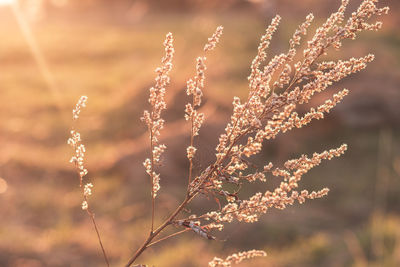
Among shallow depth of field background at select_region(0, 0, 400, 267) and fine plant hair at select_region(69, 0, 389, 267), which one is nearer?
fine plant hair at select_region(69, 0, 389, 267)

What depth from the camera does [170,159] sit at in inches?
469

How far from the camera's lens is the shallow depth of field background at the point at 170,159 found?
27.9 feet

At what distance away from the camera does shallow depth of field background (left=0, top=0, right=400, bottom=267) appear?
8.50 meters

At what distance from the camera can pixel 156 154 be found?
2.37m

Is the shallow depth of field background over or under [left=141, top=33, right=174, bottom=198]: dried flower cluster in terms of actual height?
over

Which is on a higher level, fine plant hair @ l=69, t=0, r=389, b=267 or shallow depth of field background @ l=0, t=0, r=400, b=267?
shallow depth of field background @ l=0, t=0, r=400, b=267

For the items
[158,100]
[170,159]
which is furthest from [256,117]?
[170,159]

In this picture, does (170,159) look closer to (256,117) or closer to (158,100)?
(158,100)

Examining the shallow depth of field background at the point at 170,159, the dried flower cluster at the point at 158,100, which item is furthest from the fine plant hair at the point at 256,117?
the shallow depth of field background at the point at 170,159

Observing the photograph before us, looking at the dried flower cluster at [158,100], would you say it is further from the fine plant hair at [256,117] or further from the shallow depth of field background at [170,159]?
the shallow depth of field background at [170,159]

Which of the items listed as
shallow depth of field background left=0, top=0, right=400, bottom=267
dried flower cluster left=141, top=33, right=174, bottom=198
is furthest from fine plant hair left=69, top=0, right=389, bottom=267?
shallow depth of field background left=0, top=0, right=400, bottom=267

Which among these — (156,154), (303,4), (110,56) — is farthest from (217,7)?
(156,154)

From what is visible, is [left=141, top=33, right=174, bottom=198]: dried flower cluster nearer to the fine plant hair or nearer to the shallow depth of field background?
the fine plant hair

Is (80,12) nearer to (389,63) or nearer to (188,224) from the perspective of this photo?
(389,63)
